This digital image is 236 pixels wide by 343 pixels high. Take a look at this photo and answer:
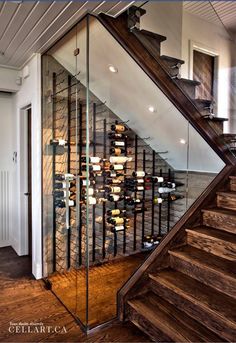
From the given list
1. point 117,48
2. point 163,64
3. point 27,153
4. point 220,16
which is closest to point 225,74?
point 220,16

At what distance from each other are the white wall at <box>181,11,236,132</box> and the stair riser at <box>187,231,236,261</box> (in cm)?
129

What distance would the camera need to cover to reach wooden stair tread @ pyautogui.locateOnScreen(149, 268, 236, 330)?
1508 mm

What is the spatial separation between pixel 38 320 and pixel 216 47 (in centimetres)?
345

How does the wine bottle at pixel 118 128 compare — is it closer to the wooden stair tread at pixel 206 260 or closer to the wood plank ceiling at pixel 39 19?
the wood plank ceiling at pixel 39 19

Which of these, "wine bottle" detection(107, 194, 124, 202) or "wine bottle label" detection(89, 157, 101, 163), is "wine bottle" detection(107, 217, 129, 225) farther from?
"wine bottle label" detection(89, 157, 101, 163)

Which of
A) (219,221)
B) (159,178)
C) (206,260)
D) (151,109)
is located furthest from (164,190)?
(206,260)

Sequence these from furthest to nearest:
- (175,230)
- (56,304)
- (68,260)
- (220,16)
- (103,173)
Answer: (103,173) < (68,260) < (220,16) < (56,304) < (175,230)

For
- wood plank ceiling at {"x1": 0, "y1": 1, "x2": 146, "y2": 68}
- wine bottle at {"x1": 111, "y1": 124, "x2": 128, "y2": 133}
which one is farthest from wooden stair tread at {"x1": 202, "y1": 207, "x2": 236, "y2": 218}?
wood plank ceiling at {"x1": 0, "y1": 1, "x2": 146, "y2": 68}

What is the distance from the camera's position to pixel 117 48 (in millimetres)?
2328

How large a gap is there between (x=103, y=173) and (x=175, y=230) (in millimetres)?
1139

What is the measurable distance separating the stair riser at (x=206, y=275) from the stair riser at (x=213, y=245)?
209mm

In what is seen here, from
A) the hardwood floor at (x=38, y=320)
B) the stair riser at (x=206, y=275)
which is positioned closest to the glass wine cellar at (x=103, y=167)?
the hardwood floor at (x=38, y=320)

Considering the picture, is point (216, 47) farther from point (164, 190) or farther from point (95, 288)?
point (95, 288)

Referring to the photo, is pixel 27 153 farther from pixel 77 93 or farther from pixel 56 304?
pixel 56 304
